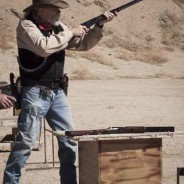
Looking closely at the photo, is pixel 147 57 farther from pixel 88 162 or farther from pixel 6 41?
pixel 88 162

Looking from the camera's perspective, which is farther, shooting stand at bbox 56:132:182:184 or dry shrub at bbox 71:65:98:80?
dry shrub at bbox 71:65:98:80

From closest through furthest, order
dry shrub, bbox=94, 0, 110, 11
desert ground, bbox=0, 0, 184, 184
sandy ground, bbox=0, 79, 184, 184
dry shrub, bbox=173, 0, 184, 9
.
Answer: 1. sandy ground, bbox=0, 79, 184, 184
2. desert ground, bbox=0, 0, 184, 184
3. dry shrub, bbox=94, 0, 110, 11
4. dry shrub, bbox=173, 0, 184, 9

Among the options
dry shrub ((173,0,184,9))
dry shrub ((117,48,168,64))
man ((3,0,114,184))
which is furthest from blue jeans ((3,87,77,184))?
dry shrub ((173,0,184,9))

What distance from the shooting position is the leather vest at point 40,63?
16.4ft

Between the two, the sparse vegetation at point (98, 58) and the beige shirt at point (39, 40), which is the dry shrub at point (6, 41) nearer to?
the sparse vegetation at point (98, 58)

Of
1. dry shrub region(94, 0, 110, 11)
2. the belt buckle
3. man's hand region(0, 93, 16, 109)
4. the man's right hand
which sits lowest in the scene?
man's hand region(0, 93, 16, 109)

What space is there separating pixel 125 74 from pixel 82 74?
2.14 metres

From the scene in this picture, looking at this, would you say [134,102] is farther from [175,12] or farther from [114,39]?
[175,12]

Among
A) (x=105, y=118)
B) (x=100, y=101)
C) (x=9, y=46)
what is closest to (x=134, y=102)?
(x=100, y=101)

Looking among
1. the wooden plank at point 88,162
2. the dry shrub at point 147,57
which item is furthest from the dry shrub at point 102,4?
the wooden plank at point 88,162

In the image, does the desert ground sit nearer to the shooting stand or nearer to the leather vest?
the shooting stand

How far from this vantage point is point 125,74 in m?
22.7

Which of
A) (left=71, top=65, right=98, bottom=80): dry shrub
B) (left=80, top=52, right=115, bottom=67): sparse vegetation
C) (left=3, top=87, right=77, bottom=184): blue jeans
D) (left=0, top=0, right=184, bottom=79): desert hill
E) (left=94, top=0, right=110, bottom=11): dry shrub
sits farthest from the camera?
(left=94, top=0, right=110, bottom=11): dry shrub

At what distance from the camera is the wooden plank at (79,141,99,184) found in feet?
15.1
